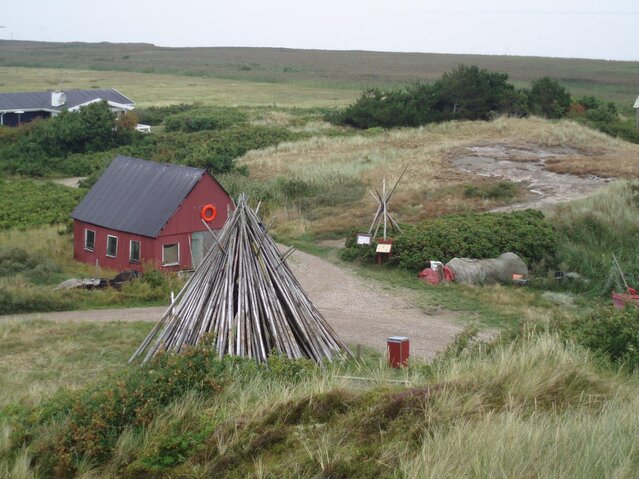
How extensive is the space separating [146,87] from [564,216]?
3078 inches

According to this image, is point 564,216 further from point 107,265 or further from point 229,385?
point 229,385

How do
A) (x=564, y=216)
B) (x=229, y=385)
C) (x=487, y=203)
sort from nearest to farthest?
(x=229, y=385) → (x=564, y=216) → (x=487, y=203)

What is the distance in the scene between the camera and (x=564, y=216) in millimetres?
27156

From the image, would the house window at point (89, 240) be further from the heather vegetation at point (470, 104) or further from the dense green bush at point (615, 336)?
the heather vegetation at point (470, 104)

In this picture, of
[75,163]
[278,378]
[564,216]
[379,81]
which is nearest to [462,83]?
[75,163]

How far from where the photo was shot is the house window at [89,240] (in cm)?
2562

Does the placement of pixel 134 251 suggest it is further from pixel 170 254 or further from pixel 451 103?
pixel 451 103

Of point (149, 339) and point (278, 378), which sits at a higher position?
point (278, 378)

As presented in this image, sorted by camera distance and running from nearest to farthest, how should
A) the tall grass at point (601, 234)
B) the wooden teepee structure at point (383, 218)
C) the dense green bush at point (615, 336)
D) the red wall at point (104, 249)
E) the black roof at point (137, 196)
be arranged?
the dense green bush at point (615, 336)
the tall grass at point (601, 234)
the red wall at point (104, 249)
the black roof at point (137, 196)
the wooden teepee structure at point (383, 218)

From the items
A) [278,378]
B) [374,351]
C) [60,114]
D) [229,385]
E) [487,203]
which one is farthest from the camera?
[60,114]

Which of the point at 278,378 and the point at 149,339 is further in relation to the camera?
the point at 149,339

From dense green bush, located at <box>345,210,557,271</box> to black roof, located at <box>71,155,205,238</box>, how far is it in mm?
5854

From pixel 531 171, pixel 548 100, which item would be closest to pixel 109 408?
pixel 531 171

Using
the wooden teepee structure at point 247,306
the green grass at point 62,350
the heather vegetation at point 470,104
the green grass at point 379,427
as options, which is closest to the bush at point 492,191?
the green grass at point 62,350
